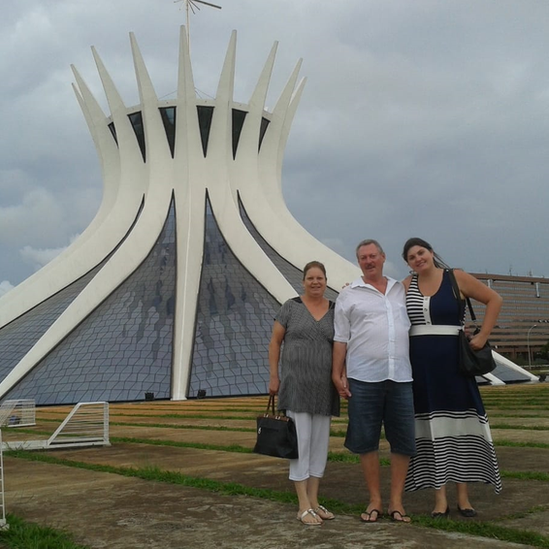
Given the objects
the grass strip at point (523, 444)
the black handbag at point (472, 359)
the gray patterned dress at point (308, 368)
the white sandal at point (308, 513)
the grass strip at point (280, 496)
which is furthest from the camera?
the grass strip at point (523, 444)

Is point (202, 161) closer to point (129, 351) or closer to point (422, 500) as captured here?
point (129, 351)

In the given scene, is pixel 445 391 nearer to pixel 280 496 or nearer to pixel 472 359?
pixel 472 359

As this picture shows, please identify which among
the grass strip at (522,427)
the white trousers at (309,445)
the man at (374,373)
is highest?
the man at (374,373)

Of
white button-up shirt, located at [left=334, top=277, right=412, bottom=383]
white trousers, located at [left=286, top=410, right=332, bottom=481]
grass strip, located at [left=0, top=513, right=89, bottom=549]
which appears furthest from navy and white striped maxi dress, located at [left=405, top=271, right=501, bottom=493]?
grass strip, located at [left=0, top=513, right=89, bottom=549]

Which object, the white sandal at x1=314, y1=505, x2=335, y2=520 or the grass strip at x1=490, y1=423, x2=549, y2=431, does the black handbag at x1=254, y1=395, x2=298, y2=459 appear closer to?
the white sandal at x1=314, y1=505, x2=335, y2=520

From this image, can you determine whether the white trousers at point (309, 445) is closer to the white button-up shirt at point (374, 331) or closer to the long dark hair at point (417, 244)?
the white button-up shirt at point (374, 331)

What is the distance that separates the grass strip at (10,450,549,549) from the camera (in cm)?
317

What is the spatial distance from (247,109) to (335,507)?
1060 inches

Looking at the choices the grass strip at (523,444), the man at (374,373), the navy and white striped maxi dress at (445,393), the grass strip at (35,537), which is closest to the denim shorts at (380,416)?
the man at (374,373)

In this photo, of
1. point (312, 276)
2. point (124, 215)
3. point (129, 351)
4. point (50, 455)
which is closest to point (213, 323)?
point (129, 351)

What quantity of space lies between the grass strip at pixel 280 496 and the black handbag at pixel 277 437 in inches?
17.5

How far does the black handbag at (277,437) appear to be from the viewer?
13.4 ft

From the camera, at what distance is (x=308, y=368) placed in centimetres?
421

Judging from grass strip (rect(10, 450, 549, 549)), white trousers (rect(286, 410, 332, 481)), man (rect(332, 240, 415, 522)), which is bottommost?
grass strip (rect(10, 450, 549, 549))
